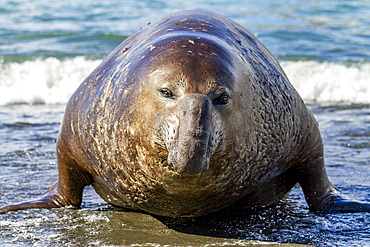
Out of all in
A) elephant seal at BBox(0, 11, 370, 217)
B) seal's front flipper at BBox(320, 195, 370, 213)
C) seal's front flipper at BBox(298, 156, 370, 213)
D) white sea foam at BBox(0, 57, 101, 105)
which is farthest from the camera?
white sea foam at BBox(0, 57, 101, 105)

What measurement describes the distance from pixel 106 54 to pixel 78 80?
2354 mm

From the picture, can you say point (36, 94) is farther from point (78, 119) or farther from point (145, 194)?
point (145, 194)

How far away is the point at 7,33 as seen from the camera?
16484mm

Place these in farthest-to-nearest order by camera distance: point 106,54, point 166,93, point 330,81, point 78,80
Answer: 1. point 106,54
2. point 78,80
3. point 330,81
4. point 166,93

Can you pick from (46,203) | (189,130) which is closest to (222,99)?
(189,130)

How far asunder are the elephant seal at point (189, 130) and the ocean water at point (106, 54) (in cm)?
21

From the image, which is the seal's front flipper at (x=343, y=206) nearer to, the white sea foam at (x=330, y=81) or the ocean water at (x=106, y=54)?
the ocean water at (x=106, y=54)

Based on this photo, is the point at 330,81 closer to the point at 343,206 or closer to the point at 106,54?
the point at 106,54

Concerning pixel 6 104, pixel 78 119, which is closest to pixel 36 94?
pixel 6 104

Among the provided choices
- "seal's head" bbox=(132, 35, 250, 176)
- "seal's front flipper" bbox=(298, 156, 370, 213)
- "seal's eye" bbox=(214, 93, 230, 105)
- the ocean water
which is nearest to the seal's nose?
"seal's head" bbox=(132, 35, 250, 176)

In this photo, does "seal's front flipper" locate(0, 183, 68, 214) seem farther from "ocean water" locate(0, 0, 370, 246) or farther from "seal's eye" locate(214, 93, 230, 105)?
"seal's eye" locate(214, 93, 230, 105)

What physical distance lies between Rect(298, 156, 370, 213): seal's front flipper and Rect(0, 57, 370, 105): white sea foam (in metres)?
5.98

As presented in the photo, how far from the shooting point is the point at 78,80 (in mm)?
12234

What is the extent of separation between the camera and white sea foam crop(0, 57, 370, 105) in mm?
10930
